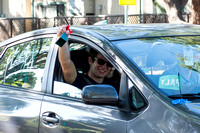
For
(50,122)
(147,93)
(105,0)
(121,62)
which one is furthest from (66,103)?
(105,0)

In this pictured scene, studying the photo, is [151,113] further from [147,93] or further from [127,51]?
[127,51]

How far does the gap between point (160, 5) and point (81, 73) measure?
15.7 m

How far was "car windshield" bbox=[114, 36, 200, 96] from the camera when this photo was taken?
10.6 ft

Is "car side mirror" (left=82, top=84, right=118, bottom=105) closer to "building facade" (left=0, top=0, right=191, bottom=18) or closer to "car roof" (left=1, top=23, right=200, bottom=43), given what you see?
"car roof" (left=1, top=23, right=200, bottom=43)

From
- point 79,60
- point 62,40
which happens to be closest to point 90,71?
point 79,60

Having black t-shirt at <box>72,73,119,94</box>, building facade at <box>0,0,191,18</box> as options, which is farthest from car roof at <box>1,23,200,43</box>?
building facade at <box>0,0,191,18</box>

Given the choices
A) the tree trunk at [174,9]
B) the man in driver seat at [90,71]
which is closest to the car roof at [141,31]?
the man in driver seat at [90,71]

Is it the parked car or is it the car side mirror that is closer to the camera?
the parked car

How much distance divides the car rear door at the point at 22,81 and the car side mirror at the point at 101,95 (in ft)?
2.28

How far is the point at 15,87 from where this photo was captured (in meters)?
4.26

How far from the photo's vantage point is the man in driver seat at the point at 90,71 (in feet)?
12.8

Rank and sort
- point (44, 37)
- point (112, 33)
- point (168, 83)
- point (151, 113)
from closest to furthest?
point (151, 113)
point (168, 83)
point (112, 33)
point (44, 37)

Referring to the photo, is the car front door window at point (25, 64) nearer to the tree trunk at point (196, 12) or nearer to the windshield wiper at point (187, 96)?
the windshield wiper at point (187, 96)

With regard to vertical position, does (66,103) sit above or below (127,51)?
below
